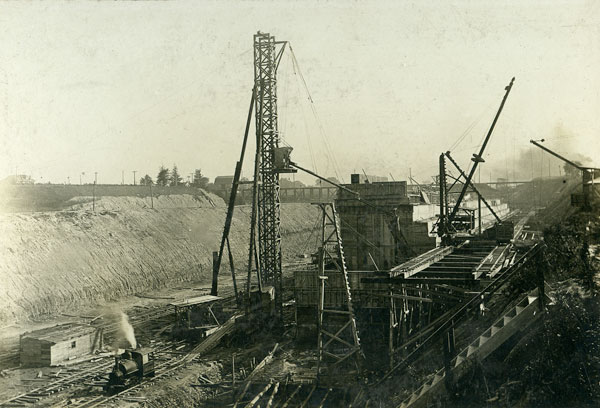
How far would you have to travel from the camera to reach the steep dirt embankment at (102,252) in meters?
24.3

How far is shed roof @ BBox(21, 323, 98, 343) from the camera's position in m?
16.2

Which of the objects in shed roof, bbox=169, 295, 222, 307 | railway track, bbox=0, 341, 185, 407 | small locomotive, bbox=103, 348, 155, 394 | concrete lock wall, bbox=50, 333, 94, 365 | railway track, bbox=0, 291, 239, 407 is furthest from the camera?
shed roof, bbox=169, 295, 222, 307

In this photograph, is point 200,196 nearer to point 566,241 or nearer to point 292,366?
point 292,366

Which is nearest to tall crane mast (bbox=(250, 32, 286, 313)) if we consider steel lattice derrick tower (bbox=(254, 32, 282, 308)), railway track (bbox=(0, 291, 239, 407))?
steel lattice derrick tower (bbox=(254, 32, 282, 308))

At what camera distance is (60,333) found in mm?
16938

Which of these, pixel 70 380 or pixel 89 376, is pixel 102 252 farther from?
pixel 70 380

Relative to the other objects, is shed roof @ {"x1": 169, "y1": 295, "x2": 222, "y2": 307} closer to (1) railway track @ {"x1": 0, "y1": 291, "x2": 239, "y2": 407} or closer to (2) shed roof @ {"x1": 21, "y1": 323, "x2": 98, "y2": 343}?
(1) railway track @ {"x1": 0, "y1": 291, "x2": 239, "y2": 407}

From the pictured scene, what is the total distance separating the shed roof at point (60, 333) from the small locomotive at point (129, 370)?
11.9ft

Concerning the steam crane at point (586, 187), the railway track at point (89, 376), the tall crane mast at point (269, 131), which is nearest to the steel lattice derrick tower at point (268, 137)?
the tall crane mast at point (269, 131)

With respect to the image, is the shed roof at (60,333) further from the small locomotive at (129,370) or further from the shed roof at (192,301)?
the small locomotive at (129,370)

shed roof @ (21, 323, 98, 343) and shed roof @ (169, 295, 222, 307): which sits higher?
shed roof @ (169, 295, 222, 307)

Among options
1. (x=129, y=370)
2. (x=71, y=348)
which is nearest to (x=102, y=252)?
(x=71, y=348)

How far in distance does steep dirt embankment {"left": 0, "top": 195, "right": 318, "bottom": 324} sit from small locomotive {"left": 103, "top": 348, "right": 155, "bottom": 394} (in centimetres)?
1152

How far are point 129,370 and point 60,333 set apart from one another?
197 inches
